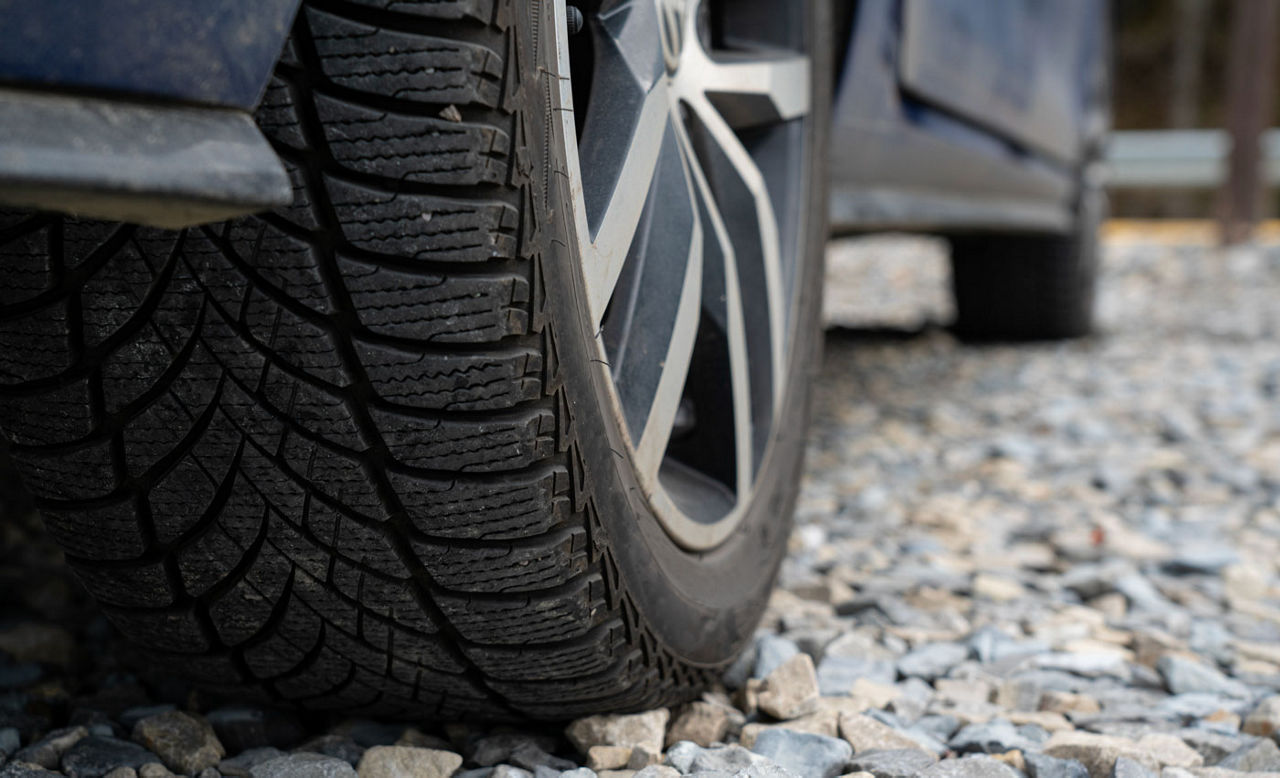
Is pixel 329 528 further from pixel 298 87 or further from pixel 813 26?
pixel 813 26

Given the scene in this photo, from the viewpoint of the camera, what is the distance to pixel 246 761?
909 mm

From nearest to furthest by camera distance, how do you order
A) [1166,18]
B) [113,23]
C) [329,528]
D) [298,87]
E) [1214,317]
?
[113,23] → [298,87] → [329,528] → [1214,317] → [1166,18]

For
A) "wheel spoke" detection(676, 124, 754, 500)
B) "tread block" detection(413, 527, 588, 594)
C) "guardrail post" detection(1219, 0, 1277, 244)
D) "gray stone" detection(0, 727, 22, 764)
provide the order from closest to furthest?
"tread block" detection(413, 527, 588, 594)
"gray stone" detection(0, 727, 22, 764)
"wheel spoke" detection(676, 124, 754, 500)
"guardrail post" detection(1219, 0, 1277, 244)

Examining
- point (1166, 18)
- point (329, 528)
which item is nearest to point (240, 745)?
point (329, 528)

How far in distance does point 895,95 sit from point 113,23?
1.44 m

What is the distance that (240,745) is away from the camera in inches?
37.4

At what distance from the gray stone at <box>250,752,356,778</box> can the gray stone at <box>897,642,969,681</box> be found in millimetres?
590

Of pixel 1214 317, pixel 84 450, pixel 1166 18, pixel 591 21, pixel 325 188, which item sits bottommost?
pixel 1214 317

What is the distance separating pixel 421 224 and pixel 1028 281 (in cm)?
302

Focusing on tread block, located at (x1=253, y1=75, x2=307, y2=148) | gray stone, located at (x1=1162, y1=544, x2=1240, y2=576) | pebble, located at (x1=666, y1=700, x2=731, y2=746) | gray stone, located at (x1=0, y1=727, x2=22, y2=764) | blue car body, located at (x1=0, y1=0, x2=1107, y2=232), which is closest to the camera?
blue car body, located at (x1=0, y1=0, x2=1107, y2=232)

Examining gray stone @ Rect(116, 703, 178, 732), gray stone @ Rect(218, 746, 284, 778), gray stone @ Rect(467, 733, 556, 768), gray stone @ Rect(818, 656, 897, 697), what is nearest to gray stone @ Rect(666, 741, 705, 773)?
gray stone @ Rect(467, 733, 556, 768)

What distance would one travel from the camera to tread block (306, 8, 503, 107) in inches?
26.3

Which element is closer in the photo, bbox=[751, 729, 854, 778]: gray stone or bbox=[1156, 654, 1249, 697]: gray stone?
bbox=[751, 729, 854, 778]: gray stone

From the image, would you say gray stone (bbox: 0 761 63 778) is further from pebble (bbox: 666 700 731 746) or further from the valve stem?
the valve stem
